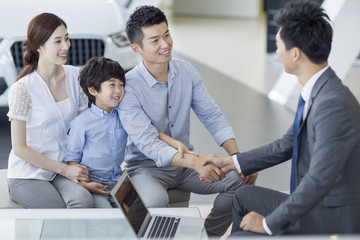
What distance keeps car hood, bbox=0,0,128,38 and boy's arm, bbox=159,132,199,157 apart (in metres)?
1.98

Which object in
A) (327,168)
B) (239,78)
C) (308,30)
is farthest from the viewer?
(239,78)

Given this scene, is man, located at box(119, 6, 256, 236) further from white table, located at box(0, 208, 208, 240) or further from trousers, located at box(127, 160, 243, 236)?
white table, located at box(0, 208, 208, 240)

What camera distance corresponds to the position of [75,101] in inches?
104

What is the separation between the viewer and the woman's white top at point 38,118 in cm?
245

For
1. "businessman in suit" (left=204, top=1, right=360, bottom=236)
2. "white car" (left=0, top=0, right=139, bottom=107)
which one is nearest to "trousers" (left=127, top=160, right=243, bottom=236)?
"businessman in suit" (left=204, top=1, right=360, bottom=236)

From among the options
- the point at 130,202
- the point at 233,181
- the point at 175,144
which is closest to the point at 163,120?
the point at 175,144

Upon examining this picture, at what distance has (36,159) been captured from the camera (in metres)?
2.46

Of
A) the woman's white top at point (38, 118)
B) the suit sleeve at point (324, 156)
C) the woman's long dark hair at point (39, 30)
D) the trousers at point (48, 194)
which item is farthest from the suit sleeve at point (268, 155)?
the woman's long dark hair at point (39, 30)

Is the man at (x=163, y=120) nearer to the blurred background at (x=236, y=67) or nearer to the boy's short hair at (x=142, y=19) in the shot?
the boy's short hair at (x=142, y=19)

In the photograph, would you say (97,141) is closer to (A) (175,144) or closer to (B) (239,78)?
(A) (175,144)

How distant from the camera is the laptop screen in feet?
6.49

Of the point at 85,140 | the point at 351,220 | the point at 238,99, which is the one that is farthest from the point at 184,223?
the point at 238,99

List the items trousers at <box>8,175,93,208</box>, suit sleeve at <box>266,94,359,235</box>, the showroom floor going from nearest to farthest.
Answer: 1. suit sleeve at <box>266,94,359,235</box>
2. trousers at <box>8,175,93,208</box>
3. the showroom floor

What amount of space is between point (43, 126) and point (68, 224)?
687 millimetres
